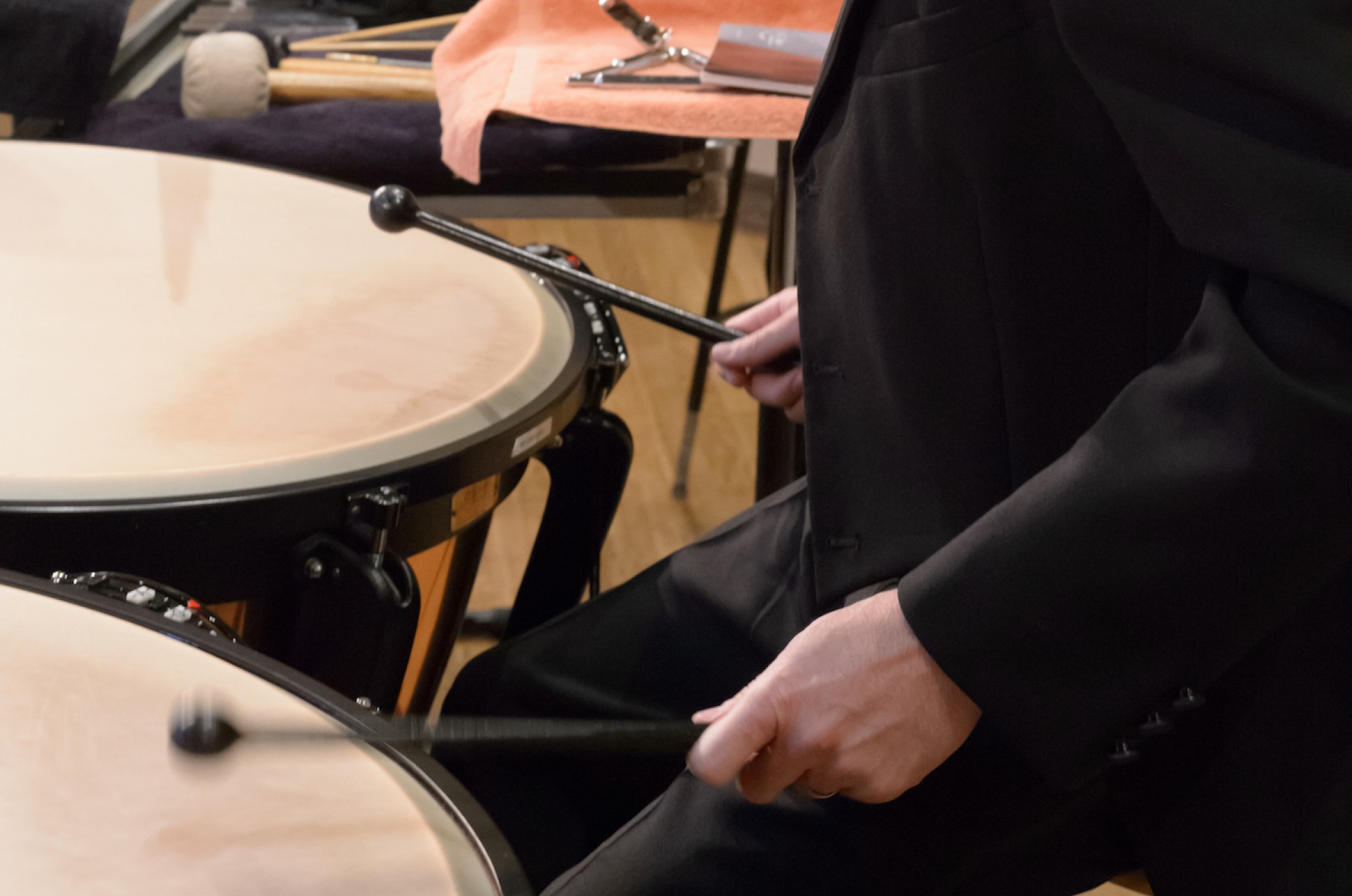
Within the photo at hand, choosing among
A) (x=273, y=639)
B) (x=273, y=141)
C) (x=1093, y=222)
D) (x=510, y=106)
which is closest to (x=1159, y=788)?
(x=1093, y=222)

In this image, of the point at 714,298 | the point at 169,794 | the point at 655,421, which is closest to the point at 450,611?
the point at 169,794

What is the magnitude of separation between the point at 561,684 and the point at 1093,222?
0.41m

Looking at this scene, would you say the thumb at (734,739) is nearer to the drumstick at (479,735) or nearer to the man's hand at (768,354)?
the drumstick at (479,735)

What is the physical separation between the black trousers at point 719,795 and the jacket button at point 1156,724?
7cm

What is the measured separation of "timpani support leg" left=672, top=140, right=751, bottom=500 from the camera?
5.93ft

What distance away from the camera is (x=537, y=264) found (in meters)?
0.82

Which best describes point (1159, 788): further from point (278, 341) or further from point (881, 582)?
point (278, 341)

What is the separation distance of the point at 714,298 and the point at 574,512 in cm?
92

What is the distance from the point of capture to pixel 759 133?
1.14 m

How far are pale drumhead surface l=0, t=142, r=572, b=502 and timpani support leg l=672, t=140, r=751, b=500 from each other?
2.65ft

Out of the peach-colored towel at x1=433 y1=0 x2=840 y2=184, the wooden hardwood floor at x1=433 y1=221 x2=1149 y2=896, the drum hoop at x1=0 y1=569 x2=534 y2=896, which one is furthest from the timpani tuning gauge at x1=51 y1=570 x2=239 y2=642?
the wooden hardwood floor at x1=433 y1=221 x2=1149 y2=896

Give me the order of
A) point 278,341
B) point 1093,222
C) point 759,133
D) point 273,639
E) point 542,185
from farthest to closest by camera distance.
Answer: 1. point 542,185
2. point 759,133
3. point 278,341
4. point 273,639
5. point 1093,222

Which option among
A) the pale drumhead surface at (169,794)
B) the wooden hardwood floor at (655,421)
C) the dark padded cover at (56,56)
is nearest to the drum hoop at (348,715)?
the pale drumhead surface at (169,794)

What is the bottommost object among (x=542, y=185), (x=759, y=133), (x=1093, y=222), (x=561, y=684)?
(x=561, y=684)
